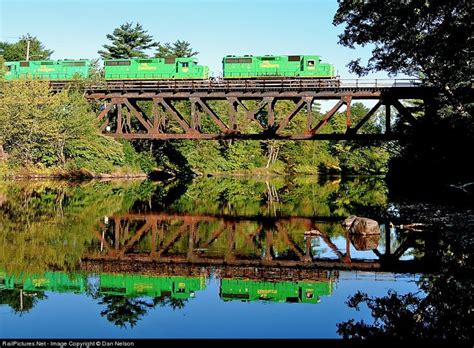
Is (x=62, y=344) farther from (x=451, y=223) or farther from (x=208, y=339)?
(x=451, y=223)

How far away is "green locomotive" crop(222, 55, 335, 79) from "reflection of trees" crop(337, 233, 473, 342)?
36.1m

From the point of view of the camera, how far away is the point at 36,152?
4906 centimetres

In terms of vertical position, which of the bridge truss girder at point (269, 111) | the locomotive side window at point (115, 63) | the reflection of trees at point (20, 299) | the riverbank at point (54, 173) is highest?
the locomotive side window at point (115, 63)

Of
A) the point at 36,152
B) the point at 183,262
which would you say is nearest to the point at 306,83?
the point at 36,152

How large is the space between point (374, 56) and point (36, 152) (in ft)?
106

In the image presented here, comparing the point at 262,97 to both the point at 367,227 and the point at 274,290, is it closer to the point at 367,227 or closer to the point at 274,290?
the point at 367,227

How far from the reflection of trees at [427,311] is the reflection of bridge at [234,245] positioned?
61.6 inches

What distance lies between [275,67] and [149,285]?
39.2 m

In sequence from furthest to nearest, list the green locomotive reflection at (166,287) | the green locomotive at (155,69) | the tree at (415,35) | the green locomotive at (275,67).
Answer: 1. the green locomotive at (155,69)
2. the green locomotive at (275,67)
3. the tree at (415,35)
4. the green locomotive reflection at (166,287)

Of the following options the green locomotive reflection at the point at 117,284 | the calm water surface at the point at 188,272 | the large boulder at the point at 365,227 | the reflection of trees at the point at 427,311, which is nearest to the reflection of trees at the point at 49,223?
the calm water surface at the point at 188,272

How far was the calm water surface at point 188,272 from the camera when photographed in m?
9.30

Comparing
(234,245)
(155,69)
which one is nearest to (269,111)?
(155,69)

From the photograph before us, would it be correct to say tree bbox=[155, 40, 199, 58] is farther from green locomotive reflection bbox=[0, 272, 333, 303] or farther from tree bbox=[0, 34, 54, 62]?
green locomotive reflection bbox=[0, 272, 333, 303]

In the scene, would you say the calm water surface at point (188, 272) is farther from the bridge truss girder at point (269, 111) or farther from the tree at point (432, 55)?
the bridge truss girder at point (269, 111)
